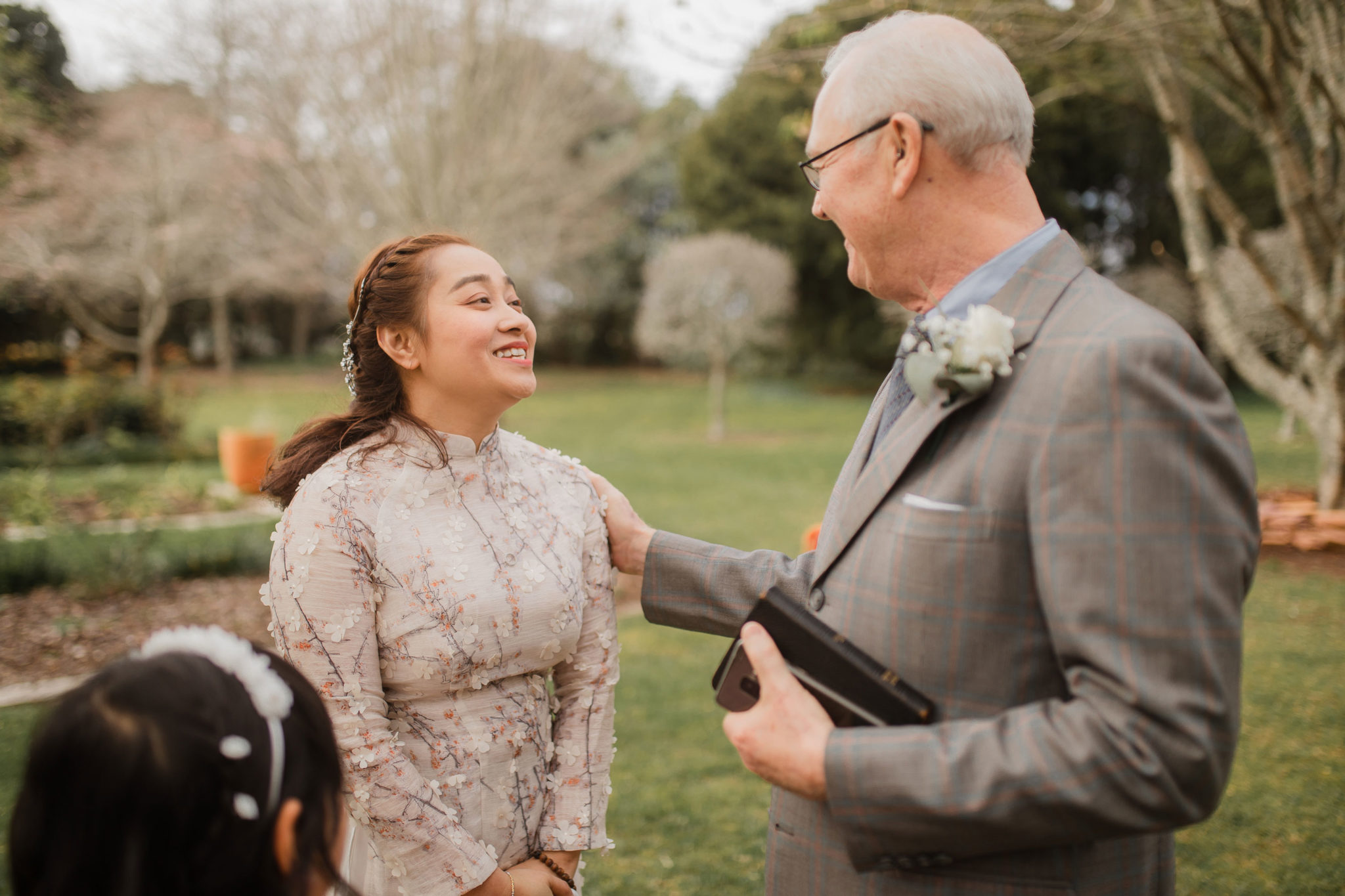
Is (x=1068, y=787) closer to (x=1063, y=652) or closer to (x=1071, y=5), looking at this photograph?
(x=1063, y=652)

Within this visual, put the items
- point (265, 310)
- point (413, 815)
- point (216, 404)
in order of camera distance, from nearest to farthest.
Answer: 1. point (413, 815)
2. point (216, 404)
3. point (265, 310)

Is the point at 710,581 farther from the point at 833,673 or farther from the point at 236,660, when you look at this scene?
the point at 236,660

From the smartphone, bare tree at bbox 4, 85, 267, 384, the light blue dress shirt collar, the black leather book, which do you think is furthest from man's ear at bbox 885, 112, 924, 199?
bare tree at bbox 4, 85, 267, 384

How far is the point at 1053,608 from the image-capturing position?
4.25ft

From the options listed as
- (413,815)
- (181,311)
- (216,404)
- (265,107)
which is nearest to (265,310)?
(181,311)

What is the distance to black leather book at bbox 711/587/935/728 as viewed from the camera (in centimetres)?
146

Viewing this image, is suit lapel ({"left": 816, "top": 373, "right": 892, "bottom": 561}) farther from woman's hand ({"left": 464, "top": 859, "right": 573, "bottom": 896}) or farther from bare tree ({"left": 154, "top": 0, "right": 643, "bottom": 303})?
bare tree ({"left": 154, "top": 0, "right": 643, "bottom": 303})

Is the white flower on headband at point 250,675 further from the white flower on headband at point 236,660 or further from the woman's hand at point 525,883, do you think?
the woman's hand at point 525,883

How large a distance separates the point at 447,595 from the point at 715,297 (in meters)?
18.6

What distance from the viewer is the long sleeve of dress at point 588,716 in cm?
228

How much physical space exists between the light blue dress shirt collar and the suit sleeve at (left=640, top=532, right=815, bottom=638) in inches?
31.8

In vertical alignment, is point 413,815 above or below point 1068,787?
below

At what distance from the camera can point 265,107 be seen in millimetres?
9547

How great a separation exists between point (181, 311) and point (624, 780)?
3130 cm
